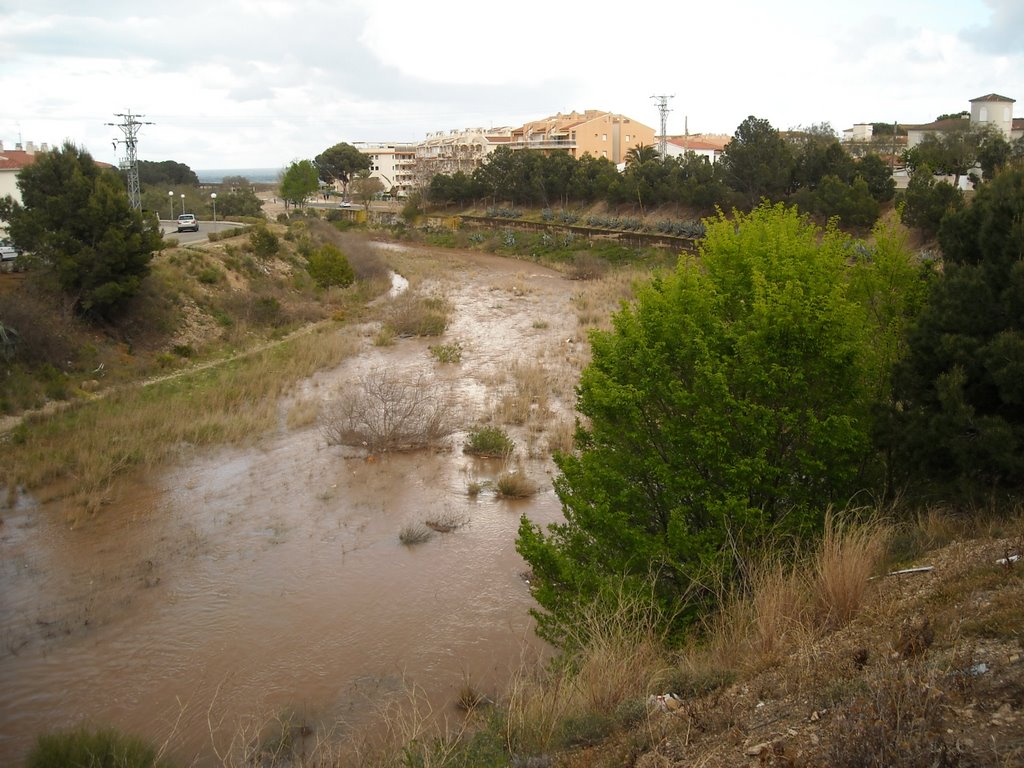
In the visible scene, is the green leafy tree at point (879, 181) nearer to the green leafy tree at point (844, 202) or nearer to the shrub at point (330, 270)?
the green leafy tree at point (844, 202)

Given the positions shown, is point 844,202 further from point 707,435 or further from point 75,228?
point 707,435

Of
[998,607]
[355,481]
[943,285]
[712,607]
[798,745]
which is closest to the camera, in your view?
[798,745]

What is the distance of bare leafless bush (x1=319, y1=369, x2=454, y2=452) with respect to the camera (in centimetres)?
1848

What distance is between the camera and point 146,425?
1947 cm

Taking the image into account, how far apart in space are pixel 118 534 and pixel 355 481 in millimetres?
4317

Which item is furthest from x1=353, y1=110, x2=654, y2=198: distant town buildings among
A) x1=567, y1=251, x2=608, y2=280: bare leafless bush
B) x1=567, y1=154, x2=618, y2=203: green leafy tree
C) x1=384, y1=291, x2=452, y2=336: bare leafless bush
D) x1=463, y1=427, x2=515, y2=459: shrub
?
x1=463, y1=427, x2=515, y2=459: shrub

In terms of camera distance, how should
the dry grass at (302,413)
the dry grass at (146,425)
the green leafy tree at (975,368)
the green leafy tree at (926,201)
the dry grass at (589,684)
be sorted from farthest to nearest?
the green leafy tree at (926,201), the dry grass at (302,413), the dry grass at (146,425), the green leafy tree at (975,368), the dry grass at (589,684)

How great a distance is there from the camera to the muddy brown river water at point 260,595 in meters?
9.55

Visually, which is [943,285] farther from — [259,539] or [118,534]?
[118,534]

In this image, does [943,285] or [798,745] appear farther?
[943,285]

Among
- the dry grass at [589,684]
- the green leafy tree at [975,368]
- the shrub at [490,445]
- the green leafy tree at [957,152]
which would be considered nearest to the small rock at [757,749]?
the dry grass at [589,684]

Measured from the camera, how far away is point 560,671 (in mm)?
6953

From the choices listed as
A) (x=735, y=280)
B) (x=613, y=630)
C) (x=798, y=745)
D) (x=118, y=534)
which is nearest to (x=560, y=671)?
(x=613, y=630)

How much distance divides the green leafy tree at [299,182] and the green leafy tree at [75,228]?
59.9m
